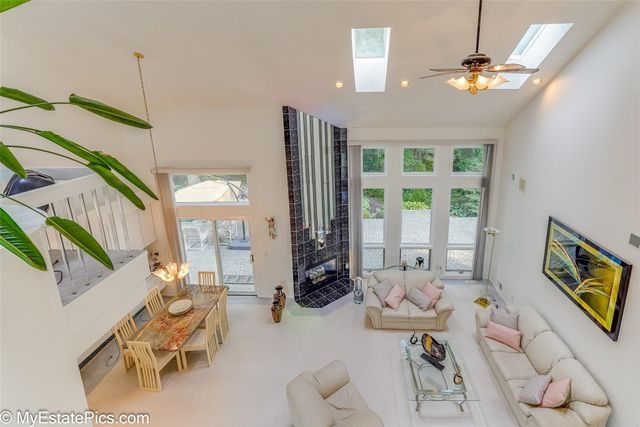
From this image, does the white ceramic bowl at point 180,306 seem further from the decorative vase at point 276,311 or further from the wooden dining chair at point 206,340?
the decorative vase at point 276,311

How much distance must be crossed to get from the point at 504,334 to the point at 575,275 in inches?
54.5

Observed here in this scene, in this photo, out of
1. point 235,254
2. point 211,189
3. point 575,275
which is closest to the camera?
point 575,275

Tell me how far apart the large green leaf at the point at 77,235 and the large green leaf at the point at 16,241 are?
15 centimetres

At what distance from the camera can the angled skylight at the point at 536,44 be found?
4.38 m

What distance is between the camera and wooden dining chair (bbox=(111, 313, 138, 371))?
5234 millimetres

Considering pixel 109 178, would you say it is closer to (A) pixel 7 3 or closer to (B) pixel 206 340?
(A) pixel 7 3

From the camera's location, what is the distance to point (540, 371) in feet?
15.5

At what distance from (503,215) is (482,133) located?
173 centimetres

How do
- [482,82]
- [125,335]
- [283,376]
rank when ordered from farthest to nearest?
1. [125,335]
2. [283,376]
3. [482,82]

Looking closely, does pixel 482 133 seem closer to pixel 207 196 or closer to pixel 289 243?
pixel 289 243

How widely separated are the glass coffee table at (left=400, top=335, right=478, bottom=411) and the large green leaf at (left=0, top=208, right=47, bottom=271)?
15.1ft

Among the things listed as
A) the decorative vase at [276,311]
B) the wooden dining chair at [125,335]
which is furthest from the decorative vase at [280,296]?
the wooden dining chair at [125,335]

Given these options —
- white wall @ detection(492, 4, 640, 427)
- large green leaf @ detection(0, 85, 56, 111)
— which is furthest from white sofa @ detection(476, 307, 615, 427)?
large green leaf @ detection(0, 85, 56, 111)

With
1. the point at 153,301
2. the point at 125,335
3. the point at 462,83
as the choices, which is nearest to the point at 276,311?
the point at 153,301
